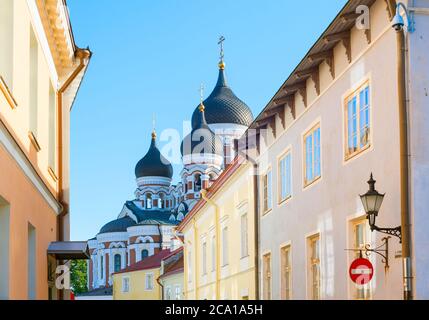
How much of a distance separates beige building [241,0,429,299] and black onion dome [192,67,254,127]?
58.4 metres

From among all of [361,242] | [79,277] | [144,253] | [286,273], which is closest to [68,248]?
[361,242]

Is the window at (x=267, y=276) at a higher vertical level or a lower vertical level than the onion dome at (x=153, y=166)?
lower

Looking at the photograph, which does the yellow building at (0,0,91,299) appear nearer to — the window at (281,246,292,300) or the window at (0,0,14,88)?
the window at (0,0,14,88)

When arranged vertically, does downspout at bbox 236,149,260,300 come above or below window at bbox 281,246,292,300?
above

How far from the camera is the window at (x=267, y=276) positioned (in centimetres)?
2056

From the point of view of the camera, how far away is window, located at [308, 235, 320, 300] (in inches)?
625

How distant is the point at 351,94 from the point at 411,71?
2397 mm

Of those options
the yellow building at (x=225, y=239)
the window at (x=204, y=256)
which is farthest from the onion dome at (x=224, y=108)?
the window at (x=204, y=256)

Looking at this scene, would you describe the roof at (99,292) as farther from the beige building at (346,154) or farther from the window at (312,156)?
the window at (312,156)

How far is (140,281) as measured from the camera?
67.9m

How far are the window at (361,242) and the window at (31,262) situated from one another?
4821mm

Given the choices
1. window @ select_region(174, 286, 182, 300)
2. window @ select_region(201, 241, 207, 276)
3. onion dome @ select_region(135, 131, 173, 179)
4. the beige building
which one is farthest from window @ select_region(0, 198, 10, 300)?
onion dome @ select_region(135, 131, 173, 179)

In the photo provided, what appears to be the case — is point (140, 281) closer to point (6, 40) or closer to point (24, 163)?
point (24, 163)

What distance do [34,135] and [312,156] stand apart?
622cm
